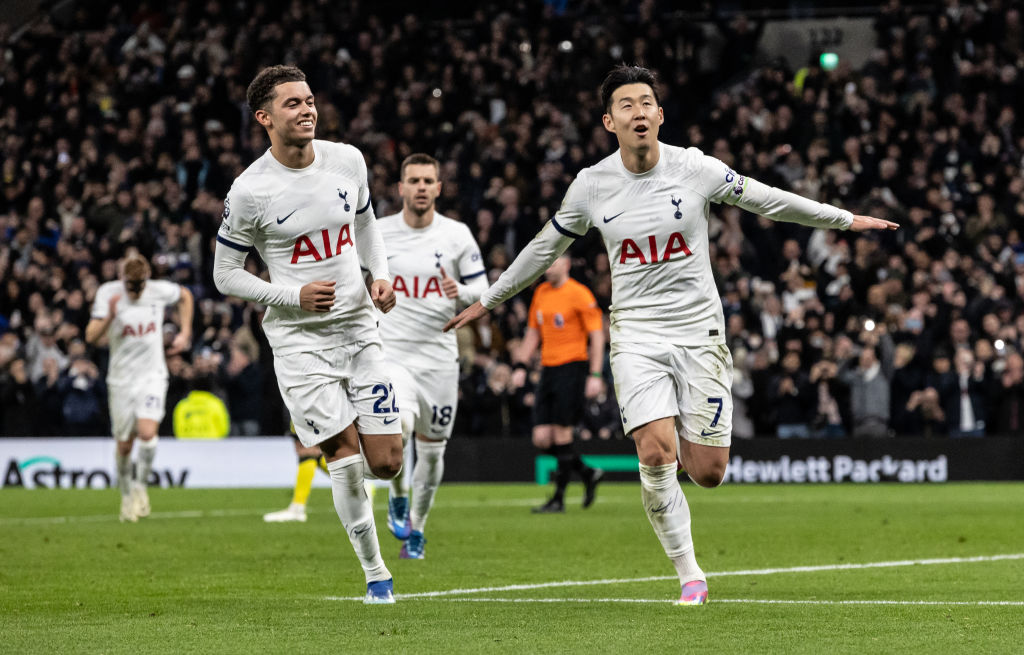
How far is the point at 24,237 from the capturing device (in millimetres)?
26734

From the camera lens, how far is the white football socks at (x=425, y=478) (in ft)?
38.0

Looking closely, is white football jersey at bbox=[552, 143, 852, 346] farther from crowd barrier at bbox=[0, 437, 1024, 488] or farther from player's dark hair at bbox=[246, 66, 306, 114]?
crowd barrier at bbox=[0, 437, 1024, 488]

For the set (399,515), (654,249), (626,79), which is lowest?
(399,515)

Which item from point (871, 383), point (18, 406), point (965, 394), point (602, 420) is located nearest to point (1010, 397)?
point (965, 394)

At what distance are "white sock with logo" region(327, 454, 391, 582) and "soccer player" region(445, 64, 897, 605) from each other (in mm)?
1385

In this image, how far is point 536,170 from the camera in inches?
1045

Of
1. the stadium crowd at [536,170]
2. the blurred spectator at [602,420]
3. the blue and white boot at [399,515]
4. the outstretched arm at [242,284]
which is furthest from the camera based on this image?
the blurred spectator at [602,420]

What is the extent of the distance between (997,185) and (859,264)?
120 inches

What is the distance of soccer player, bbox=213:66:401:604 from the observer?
834cm

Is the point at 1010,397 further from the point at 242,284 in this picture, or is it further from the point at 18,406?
the point at 242,284

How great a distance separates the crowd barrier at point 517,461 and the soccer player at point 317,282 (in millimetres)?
13520

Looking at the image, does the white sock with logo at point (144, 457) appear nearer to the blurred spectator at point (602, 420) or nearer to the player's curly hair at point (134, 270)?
the player's curly hair at point (134, 270)

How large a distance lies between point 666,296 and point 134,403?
9.25m

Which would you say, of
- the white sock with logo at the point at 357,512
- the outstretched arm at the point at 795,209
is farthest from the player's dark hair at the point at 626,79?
the white sock with logo at the point at 357,512
